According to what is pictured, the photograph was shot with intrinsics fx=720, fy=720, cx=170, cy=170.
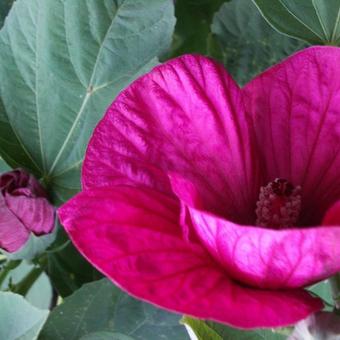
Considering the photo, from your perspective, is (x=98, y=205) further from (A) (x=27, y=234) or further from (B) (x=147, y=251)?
(A) (x=27, y=234)

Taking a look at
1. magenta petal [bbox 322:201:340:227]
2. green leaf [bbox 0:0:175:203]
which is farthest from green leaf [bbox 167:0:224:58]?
magenta petal [bbox 322:201:340:227]

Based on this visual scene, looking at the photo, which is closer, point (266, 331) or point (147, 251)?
point (147, 251)

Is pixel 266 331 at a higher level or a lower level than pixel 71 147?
lower

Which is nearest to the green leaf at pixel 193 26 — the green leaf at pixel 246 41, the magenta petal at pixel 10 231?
the green leaf at pixel 246 41

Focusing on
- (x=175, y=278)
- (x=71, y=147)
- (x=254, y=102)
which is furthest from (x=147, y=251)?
(x=71, y=147)

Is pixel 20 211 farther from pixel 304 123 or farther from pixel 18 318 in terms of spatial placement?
pixel 304 123

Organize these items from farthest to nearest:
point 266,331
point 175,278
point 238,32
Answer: point 238,32 → point 266,331 → point 175,278

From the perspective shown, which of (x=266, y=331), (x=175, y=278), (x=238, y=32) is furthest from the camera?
(x=238, y=32)
